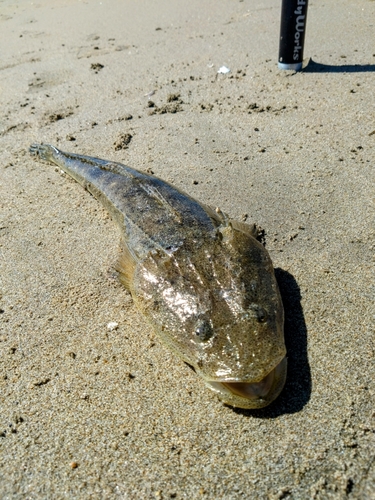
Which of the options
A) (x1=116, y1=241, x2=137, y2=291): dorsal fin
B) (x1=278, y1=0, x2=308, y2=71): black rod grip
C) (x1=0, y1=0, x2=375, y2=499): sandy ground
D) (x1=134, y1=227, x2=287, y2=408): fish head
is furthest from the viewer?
(x1=278, y1=0, x2=308, y2=71): black rod grip

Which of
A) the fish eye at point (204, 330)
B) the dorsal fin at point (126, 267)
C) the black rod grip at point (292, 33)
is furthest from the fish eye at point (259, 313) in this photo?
the black rod grip at point (292, 33)

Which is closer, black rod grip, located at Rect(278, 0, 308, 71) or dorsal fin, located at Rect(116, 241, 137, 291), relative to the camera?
dorsal fin, located at Rect(116, 241, 137, 291)

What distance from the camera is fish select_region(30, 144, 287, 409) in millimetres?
2139

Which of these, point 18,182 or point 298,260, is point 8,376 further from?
point 18,182

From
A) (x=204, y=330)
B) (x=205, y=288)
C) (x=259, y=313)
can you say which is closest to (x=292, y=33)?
(x=205, y=288)

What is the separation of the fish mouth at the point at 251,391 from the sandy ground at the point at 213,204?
8 cm

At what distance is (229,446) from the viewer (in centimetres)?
206

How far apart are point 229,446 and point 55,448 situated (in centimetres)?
81

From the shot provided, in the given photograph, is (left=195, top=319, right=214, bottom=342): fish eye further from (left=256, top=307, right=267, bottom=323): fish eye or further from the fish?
(left=256, top=307, right=267, bottom=323): fish eye

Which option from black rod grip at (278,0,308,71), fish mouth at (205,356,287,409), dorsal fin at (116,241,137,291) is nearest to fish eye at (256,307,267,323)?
fish mouth at (205,356,287,409)

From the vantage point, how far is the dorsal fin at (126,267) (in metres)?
2.90

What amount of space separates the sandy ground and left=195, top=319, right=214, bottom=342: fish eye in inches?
10.5

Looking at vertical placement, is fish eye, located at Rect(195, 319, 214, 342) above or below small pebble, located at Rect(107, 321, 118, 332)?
above

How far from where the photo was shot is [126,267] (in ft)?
9.82
